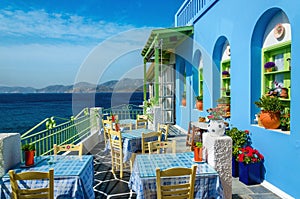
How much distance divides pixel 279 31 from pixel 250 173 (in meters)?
2.28

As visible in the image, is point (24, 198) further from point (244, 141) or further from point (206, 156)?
point (244, 141)

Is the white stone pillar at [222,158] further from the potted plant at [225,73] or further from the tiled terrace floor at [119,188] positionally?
the potted plant at [225,73]

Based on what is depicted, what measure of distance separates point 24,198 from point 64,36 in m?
22.3

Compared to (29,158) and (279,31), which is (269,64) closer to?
(279,31)

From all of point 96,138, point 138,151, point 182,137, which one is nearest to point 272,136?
point 138,151

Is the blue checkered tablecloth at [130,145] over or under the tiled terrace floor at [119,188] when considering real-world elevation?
over

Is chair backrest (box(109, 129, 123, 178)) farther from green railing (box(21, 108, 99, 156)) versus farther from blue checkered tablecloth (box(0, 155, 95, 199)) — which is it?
blue checkered tablecloth (box(0, 155, 95, 199))

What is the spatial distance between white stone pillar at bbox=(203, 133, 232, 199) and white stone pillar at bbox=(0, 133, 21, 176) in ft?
7.50

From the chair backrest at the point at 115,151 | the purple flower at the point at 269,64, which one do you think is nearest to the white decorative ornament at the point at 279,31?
the purple flower at the point at 269,64

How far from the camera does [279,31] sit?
11.9 ft

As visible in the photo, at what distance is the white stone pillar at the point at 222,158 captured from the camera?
2.69 meters

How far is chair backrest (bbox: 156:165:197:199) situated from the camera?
223cm

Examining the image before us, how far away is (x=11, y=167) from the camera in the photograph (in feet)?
8.82

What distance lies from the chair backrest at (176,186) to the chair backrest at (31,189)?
984 mm
